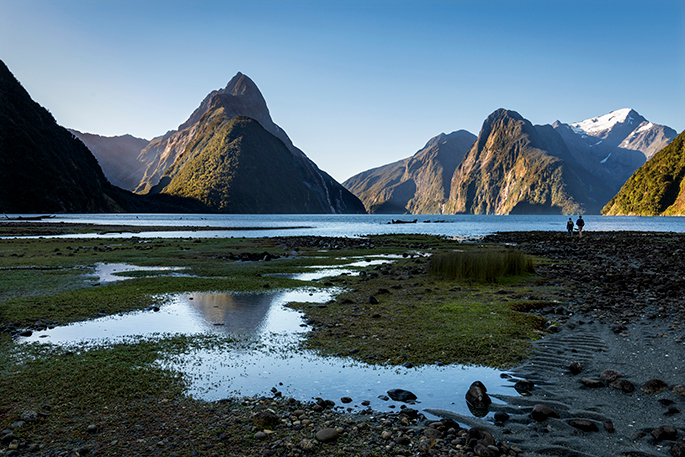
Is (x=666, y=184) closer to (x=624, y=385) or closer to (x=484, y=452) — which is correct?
(x=624, y=385)

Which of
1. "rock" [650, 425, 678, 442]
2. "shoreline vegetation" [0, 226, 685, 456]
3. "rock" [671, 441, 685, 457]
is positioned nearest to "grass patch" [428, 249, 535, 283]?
"shoreline vegetation" [0, 226, 685, 456]

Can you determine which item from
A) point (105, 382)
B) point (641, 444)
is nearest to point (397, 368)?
point (641, 444)

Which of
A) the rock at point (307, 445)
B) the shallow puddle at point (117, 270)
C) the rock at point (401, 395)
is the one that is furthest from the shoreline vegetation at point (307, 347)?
the shallow puddle at point (117, 270)

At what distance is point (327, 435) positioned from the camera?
224 inches

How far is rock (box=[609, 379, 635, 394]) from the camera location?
290 inches

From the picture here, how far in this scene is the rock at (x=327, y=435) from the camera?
5.65 metres

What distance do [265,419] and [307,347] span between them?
4102mm

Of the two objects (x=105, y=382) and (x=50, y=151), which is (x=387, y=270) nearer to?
(x=105, y=382)

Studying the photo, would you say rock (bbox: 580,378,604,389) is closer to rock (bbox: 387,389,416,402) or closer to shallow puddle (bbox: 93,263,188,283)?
rock (bbox: 387,389,416,402)

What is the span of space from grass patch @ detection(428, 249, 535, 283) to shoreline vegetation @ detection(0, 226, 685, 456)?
0.47m

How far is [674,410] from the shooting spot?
642 cm

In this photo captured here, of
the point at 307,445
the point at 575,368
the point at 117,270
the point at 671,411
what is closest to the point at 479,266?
the point at 575,368

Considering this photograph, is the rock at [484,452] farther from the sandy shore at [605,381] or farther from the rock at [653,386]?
the rock at [653,386]

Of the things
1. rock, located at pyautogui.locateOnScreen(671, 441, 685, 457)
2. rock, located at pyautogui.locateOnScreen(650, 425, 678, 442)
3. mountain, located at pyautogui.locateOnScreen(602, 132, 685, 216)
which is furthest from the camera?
mountain, located at pyautogui.locateOnScreen(602, 132, 685, 216)
